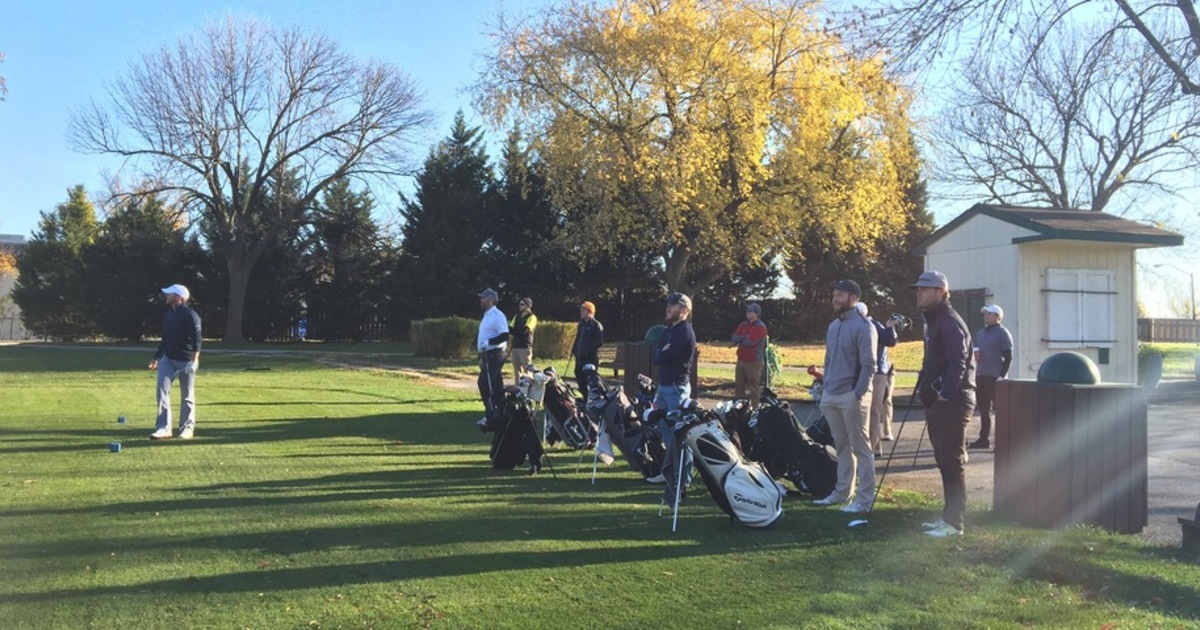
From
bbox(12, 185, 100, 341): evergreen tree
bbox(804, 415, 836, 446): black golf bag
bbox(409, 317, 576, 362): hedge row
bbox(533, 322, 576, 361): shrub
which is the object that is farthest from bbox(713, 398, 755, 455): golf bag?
bbox(12, 185, 100, 341): evergreen tree

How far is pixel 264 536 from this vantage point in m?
6.35

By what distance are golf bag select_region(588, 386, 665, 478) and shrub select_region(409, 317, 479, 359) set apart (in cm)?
1935

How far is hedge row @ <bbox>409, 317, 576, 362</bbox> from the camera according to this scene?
27859 mm

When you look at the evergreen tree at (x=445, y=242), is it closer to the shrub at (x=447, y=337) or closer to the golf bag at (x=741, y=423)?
the shrub at (x=447, y=337)

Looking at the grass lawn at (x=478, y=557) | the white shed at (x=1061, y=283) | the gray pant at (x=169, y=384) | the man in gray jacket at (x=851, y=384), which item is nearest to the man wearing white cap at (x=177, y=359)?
the gray pant at (x=169, y=384)

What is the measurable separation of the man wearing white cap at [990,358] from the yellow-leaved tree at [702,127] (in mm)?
12889

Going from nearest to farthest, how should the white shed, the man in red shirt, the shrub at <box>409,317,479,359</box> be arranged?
1. the man in red shirt
2. the white shed
3. the shrub at <box>409,317,479,359</box>

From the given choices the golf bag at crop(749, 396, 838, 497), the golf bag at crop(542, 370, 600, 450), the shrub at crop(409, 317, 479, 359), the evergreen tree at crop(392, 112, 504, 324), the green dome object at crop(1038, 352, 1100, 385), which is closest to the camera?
the green dome object at crop(1038, 352, 1100, 385)

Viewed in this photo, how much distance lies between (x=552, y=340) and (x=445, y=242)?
1327cm

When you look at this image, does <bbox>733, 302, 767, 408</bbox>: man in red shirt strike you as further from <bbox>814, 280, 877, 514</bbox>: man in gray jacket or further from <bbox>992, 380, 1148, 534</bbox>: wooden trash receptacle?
<bbox>992, 380, 1148, 534</bbox>: wooden trash receptacle

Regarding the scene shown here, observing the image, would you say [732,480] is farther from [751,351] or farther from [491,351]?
[751,351]

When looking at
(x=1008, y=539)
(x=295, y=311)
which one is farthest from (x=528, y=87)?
(x=295, y=311)

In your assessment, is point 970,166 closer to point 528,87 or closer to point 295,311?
point 528,87

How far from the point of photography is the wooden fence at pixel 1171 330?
45.2 metres
